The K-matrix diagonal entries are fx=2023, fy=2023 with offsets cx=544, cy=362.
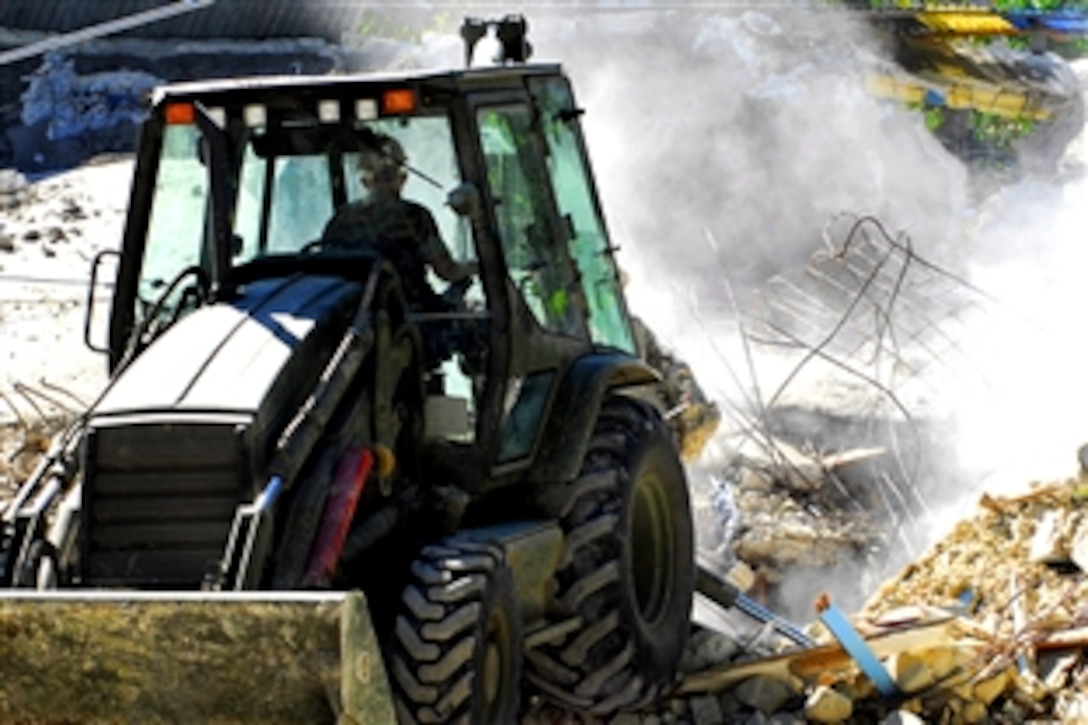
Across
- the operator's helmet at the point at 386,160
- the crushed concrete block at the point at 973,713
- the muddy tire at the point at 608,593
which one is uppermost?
the operator's helmet at the point at 386,160

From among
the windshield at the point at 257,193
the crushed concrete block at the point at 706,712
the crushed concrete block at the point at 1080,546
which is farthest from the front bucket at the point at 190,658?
the crushed concrete block at the point at 1080,546

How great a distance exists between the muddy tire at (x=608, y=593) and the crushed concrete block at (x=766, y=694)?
317mm

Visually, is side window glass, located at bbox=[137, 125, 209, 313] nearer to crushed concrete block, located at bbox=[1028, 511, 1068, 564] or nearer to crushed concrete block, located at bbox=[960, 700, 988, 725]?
crushed concrete block, located at bbox=[960, 700, 988, 725]

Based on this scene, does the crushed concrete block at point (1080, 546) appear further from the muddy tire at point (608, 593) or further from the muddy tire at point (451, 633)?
the muddy tire at point (451, 633)

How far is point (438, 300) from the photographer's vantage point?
7.29 meters

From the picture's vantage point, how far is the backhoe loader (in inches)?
221

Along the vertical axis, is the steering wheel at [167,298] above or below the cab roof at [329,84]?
below

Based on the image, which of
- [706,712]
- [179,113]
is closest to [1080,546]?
[706,712]

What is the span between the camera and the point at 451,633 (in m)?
6.32

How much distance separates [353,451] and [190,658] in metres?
1.15

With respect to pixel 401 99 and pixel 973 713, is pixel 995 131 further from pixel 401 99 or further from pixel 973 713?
pixel 401 99

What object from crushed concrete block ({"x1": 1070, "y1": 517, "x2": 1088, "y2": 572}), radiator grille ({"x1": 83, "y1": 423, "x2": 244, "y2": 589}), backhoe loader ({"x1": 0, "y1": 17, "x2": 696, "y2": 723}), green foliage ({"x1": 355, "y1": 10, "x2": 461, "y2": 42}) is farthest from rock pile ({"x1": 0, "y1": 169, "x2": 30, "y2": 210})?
radiator grille ({"x1": 83, "y1": 423, "x2": 244, "y2": 589})

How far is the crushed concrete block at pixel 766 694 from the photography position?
8055 millimetres

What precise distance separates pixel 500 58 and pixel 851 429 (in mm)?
6726
